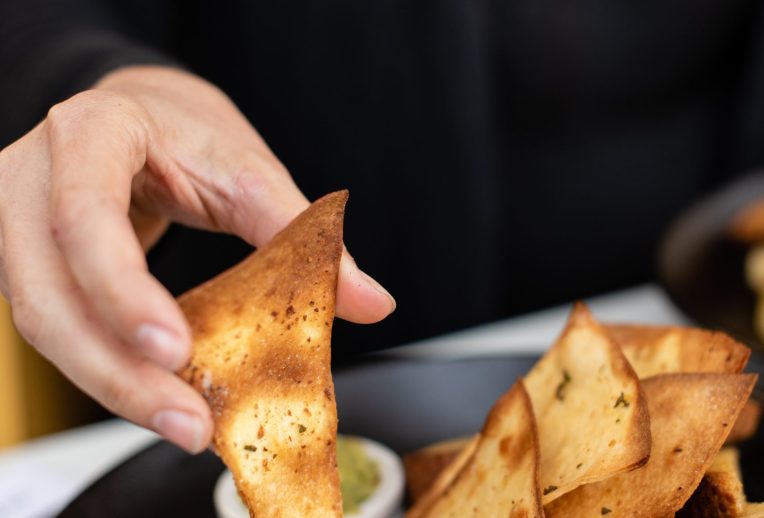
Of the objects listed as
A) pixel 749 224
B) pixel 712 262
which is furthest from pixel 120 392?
pixel 749 224

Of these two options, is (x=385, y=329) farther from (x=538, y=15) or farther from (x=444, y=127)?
(x=538, y=15)

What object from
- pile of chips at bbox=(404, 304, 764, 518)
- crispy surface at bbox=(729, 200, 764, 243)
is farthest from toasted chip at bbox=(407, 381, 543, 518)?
crispy surface at bbox=(729, 200, 764, 243)

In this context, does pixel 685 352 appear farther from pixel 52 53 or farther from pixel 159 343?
pixel 52 53

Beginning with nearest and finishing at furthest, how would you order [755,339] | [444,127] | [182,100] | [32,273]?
[32,273]
[182,100]
[755,339]
[444,127]

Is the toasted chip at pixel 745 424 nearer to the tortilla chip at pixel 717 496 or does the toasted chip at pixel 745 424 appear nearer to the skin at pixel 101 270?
the tortilla chip at pixel 717 496

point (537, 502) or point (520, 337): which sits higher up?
point (537, 502)

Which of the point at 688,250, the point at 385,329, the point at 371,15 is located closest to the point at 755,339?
the point at 688,250

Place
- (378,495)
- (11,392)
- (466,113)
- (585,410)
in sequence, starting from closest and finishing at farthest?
(585,410)
(378,495)
(466,113)
(11,392)
